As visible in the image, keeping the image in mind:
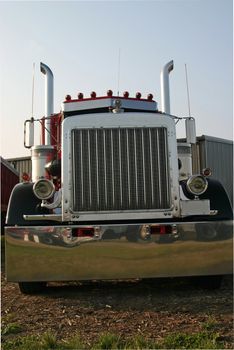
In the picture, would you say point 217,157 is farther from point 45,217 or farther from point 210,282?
point 45,217

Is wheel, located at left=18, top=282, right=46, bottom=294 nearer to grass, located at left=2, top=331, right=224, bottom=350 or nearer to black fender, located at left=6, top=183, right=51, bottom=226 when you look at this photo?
black fender, located at left=6, top=183, right=51, bottom=226

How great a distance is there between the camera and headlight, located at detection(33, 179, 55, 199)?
4910 mm

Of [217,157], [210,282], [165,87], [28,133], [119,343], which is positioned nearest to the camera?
[119,343]

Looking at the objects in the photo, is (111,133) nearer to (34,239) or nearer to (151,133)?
(151,133)

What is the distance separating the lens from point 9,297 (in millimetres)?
5344

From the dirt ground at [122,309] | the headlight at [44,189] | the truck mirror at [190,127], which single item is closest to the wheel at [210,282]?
the dirt ground at [122,309]

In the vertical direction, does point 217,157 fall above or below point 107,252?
above

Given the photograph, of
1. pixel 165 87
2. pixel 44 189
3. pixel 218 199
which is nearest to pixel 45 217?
pixel 44 189

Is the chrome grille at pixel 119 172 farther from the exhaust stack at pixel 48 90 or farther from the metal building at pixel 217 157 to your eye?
the metal building at pixel 217 157

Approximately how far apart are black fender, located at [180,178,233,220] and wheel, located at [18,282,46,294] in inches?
77.8

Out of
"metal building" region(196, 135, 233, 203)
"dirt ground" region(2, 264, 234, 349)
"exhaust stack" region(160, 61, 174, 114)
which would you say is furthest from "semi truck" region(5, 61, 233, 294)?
"metal building" region(196, 135, 233, 203)

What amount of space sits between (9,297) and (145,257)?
173 centimetres

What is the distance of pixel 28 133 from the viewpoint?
607 centimetres

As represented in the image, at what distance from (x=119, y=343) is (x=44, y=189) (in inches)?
78.0
